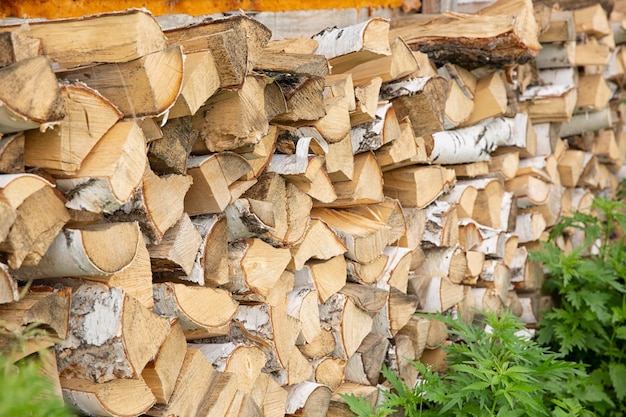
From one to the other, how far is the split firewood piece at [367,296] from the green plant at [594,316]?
126 centimetres

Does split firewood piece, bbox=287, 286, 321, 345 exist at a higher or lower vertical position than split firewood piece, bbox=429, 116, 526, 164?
lower

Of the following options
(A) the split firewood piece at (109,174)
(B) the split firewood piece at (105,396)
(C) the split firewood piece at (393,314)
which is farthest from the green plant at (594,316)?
(A) the split firewood piece at (109,174)

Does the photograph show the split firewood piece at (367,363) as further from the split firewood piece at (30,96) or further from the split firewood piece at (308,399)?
the split firewood piece at (30,96)

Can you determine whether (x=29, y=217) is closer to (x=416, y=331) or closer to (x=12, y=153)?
(x=12, y=153)

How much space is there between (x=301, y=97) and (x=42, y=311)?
3.61ft

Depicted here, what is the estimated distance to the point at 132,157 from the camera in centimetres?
183

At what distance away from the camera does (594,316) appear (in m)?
3.99

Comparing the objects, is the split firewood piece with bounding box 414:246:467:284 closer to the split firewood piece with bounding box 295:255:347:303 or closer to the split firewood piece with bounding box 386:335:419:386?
the split firewood piece with bounding box 386:335:419:386

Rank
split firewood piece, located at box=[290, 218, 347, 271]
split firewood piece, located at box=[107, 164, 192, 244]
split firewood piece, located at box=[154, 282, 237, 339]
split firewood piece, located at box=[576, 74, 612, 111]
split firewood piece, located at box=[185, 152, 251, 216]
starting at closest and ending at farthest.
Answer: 1. split firewood piece, located at box=[107, 164, 192, 244]
2. split firewood piece, located at box=[154, 282, 237, 339]
3. split firewood piece, located at box=[185, 152, 251, 216]
4. split firewood piece, located at box=[290, 218, 347, 271]
5. split firewood piece, located at box=[576, 74, 612, 111]

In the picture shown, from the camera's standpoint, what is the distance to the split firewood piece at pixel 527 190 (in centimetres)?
434

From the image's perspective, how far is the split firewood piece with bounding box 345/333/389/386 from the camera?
9.92 feet

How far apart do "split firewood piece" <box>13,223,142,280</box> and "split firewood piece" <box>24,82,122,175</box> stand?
0.15 meters

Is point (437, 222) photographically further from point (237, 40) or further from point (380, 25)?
point (237, 40)

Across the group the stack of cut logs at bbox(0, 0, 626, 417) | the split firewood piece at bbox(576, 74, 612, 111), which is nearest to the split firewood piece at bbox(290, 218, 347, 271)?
the stack of cut logs at bbox(0, 0, 626, 417)
